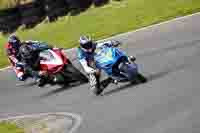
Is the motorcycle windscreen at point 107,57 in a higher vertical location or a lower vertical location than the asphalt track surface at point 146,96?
higher

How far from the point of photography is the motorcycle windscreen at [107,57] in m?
16.4

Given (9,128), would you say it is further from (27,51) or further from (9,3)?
(9,3)

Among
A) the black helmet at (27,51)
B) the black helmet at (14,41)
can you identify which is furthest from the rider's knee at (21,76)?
the black helmet at (27,51)

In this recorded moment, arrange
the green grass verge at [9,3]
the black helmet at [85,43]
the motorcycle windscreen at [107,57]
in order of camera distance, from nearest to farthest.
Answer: the motorcycle windscreen at [107,57] < the black helmet at [85,43] < the green grass verge at [9,3]

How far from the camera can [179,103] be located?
44.1ft

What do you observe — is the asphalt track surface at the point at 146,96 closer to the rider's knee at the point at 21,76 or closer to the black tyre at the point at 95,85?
the black tyre at the point at 95,85

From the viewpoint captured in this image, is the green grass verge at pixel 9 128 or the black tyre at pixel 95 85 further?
the black tyre at pixel 95 85

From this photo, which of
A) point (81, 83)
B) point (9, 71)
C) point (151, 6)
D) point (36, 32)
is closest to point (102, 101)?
point (81, 83)

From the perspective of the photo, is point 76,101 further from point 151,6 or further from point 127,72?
point 151,6

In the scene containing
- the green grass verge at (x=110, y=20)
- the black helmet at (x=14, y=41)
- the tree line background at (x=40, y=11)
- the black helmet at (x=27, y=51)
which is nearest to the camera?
the black helmet at (x=27, y=51)

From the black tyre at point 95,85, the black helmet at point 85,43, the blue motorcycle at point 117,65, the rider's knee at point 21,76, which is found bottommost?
the rider's knee at point 21,76

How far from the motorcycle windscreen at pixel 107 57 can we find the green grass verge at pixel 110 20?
27.9 feet

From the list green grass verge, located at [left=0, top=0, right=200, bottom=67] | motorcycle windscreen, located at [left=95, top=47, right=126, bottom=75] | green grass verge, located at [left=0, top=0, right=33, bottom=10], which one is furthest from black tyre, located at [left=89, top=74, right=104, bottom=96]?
green grass verge, located at [left=0, top=0, right=33, bottom=10]

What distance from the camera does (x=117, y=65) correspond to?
16.4 meters
